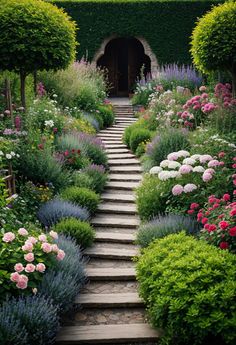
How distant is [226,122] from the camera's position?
9.02 m

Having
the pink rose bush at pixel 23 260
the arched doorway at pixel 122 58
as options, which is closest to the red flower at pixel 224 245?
the pink rose bush at pixel 23 260

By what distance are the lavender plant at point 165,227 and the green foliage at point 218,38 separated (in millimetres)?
3818

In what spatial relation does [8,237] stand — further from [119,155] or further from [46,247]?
[119,155]

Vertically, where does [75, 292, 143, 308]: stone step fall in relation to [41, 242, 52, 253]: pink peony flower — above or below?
below

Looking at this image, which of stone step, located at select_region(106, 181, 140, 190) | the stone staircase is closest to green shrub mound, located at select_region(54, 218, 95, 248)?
the stone staircase

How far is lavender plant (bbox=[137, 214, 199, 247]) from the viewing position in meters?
6.11

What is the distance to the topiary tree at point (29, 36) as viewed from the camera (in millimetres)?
8289

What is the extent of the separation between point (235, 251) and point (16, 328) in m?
2.29

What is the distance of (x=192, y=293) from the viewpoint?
14.5 feet

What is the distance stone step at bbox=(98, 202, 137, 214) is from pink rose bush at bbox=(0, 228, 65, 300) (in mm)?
2559

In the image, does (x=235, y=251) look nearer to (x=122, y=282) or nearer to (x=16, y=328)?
(x=122, y=282)

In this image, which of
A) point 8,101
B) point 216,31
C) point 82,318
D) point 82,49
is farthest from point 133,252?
point 82,49

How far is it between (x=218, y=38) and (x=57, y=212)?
4517mm

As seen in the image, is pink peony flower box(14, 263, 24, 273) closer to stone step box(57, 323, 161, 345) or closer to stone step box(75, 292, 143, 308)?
stone step box(57, 323, 161, 345)
